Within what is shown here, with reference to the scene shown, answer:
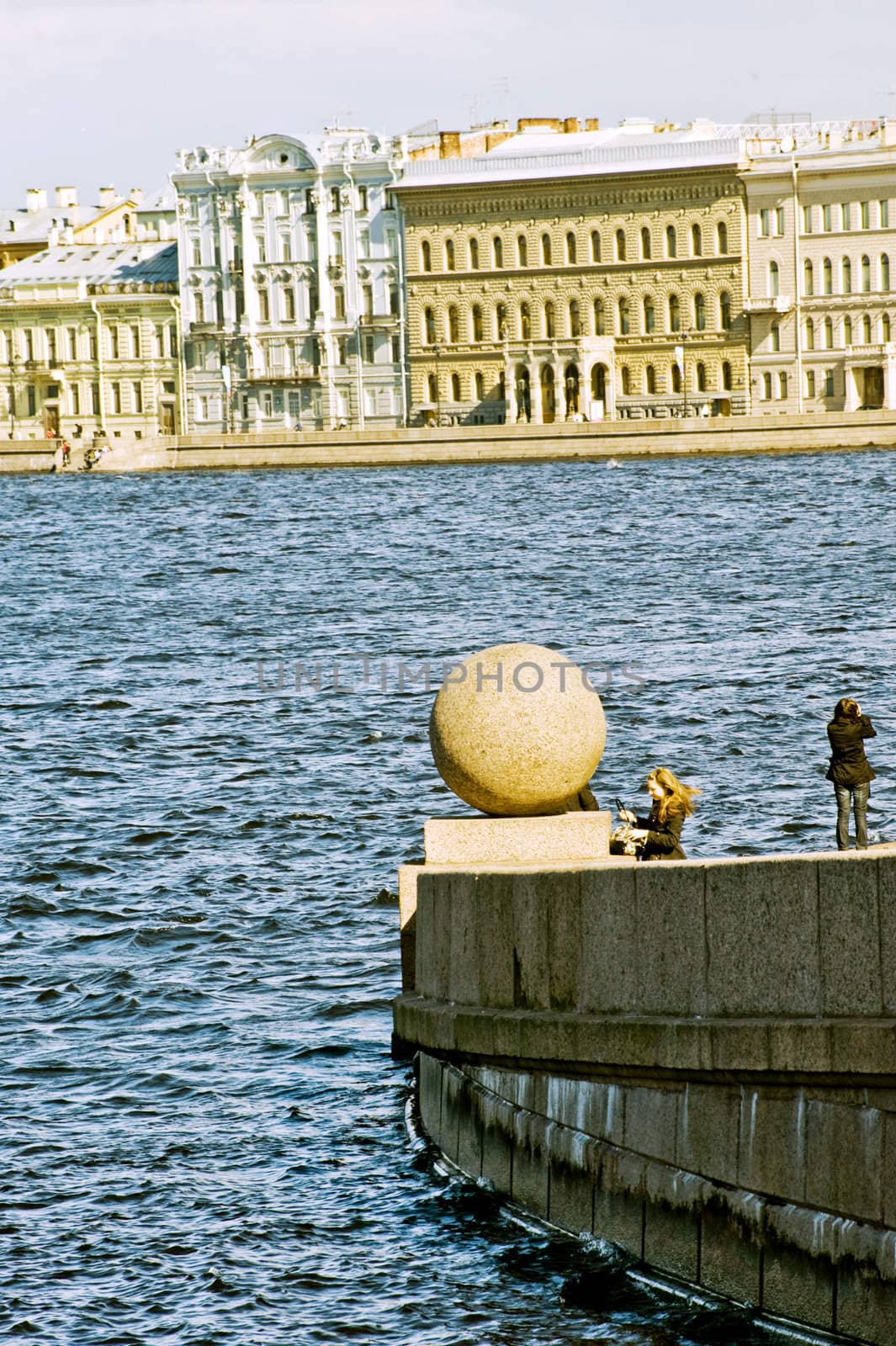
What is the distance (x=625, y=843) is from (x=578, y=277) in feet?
267

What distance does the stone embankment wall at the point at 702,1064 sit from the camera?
641 centimetres

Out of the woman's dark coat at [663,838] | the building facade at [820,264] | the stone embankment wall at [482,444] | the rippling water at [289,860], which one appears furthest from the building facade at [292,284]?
the woman's dark coat at [663,838]

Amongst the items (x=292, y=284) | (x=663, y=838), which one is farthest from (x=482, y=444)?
(x=663, y=838)

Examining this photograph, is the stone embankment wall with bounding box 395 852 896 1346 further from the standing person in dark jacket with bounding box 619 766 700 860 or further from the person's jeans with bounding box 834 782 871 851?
the person's jeans with bounding box 834 782 871 851

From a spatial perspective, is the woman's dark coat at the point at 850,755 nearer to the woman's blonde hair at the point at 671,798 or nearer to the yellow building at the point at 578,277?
the woman's blonde hair at the point at 671,798

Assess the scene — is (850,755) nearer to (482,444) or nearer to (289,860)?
(289,860)

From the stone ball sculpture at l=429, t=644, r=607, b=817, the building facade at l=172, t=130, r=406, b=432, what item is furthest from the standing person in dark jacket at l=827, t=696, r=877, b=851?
the building facade at l=172, t=130, r=406, b=432

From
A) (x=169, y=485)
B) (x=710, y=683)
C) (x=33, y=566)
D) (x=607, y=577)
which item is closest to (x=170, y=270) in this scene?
(x=169, y=485)

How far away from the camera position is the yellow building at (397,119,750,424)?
8544 centimetres

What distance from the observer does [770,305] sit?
84312 millimetres

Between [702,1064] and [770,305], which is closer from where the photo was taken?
[702,1064]

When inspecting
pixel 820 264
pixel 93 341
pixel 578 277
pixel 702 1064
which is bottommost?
pixel 702 1064

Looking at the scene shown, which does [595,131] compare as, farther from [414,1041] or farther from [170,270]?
[414,1041]

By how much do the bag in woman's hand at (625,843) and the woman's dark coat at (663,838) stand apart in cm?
3
